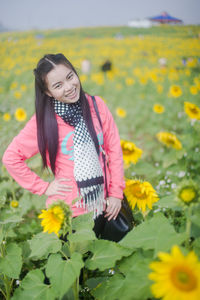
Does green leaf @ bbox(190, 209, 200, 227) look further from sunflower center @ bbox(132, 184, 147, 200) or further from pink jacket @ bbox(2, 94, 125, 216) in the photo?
pink jacket @ bbox(2, 94, 125, 216)

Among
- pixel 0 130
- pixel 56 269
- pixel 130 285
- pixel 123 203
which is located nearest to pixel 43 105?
pixel 123 203

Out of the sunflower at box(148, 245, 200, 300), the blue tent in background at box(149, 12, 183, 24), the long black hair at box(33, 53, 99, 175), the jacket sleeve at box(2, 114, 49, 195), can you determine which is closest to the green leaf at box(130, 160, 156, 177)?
the long black hair at box(33, 53, 99, 175)

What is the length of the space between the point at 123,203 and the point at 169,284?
81cm

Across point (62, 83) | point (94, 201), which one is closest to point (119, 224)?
point (94, 201)

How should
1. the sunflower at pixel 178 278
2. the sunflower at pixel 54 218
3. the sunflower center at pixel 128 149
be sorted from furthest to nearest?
the sunflower center at pixel 128 149 → the sunflower at pixel 54 218 → the sunflower at pixel 178 278

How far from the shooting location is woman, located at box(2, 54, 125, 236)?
1.22 metres

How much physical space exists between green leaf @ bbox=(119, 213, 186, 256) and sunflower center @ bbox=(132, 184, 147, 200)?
38 cm

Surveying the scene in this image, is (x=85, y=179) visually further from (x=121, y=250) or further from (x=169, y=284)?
(x=169, y=284)

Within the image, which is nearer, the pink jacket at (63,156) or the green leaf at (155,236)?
the green leaf at (155,236)

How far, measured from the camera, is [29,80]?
5.32 metres

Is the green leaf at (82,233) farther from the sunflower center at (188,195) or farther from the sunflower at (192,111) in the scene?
the sunflower at (192,111)

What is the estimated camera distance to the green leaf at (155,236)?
0.67 meters

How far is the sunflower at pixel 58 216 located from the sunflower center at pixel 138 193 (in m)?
0.49

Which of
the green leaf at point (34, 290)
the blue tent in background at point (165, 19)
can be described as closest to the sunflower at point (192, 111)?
the blue tent in background at point (165, 19)
